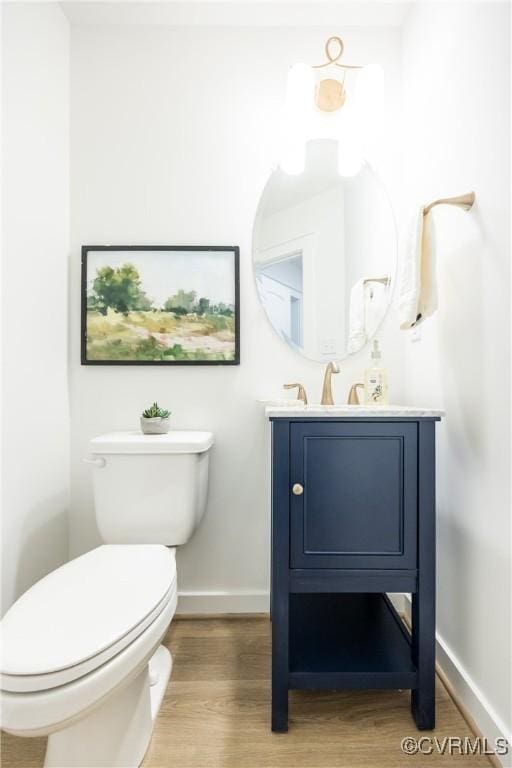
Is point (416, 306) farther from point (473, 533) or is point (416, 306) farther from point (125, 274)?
point (125, 274)

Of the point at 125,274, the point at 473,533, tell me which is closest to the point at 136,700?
the point at 473,533

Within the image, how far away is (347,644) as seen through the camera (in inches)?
52.0

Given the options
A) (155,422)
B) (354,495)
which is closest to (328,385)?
(354,495)

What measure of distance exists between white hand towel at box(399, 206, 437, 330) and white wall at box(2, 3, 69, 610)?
1273mm

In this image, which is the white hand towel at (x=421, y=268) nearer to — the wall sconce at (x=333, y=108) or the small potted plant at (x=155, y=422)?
the wall sconce at (x=333, y=108)

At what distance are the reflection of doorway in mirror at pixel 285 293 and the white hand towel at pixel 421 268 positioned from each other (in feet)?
1.75

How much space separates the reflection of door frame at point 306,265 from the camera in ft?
5.81

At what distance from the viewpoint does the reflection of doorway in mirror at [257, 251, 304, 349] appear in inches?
70.0

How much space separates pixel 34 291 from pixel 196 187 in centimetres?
76

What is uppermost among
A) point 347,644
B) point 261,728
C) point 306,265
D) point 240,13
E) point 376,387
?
point 240,13

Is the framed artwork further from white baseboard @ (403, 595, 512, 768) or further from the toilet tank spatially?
white baseboard @ (403, 595, 512, 768)

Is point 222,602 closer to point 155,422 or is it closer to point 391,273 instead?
point 155,422

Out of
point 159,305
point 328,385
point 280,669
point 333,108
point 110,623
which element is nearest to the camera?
point 110,623

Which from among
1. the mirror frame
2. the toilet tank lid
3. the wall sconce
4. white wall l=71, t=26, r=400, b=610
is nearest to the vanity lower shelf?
white wall l=71, t=26, r=400, b=610
